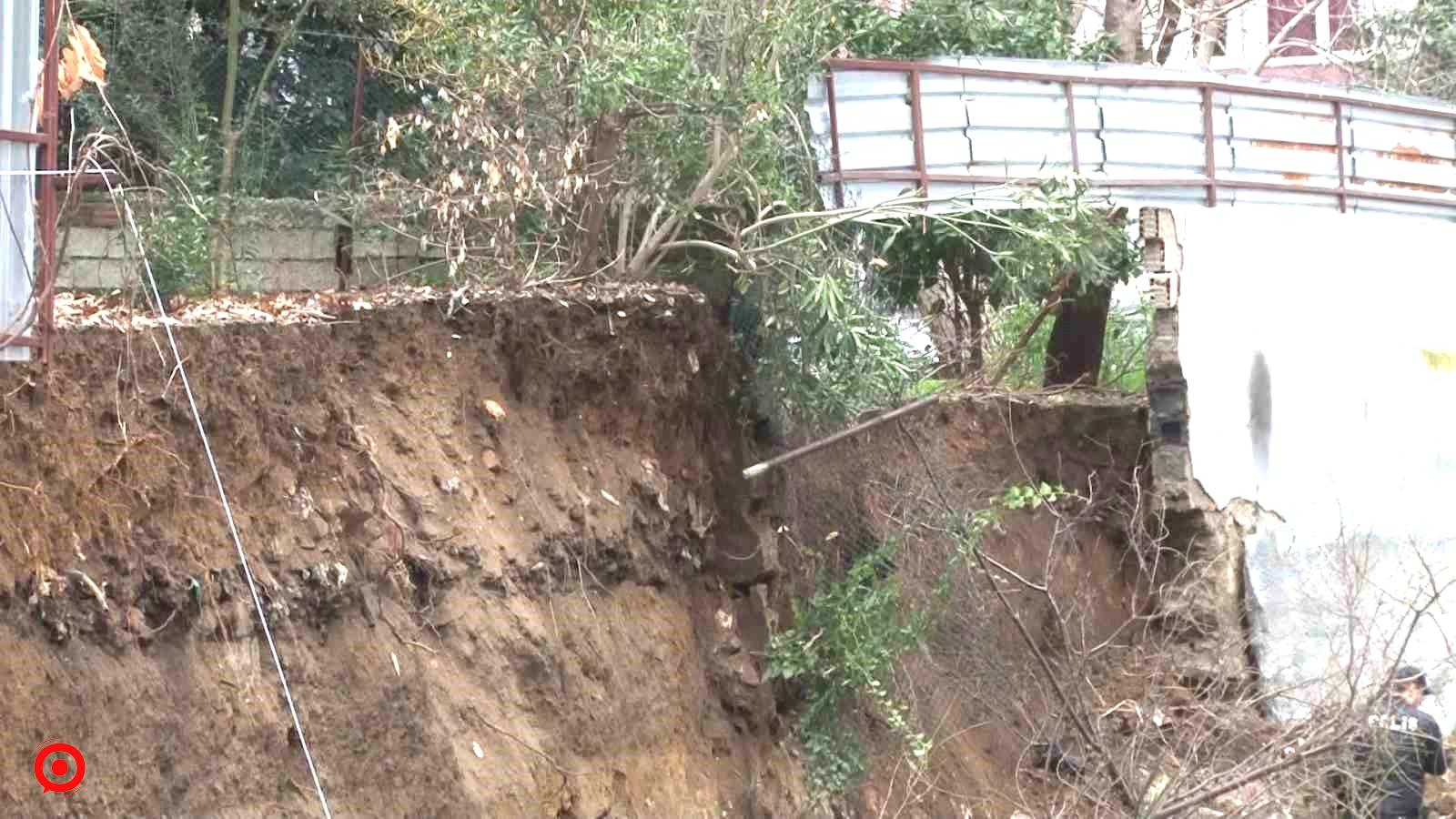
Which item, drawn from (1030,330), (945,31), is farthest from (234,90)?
(1030,330)

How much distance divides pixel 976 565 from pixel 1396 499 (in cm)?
451

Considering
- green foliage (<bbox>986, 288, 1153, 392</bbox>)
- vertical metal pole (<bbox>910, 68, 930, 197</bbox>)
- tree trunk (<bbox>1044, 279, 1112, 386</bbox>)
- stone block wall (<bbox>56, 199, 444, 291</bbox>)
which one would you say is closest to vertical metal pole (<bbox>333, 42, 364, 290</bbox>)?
stone block wall (<bbox>56, 199, 444, 291</bbox>)

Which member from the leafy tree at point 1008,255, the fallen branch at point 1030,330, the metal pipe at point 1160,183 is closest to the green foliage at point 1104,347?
the fallen branch at point 1030,330

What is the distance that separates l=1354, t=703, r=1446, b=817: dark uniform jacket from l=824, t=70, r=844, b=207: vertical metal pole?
527 centimetres

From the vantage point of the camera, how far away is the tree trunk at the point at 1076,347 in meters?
17.8


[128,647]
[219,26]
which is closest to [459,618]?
[128,647]

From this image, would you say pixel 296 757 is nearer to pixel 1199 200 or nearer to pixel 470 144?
pixel 470 144

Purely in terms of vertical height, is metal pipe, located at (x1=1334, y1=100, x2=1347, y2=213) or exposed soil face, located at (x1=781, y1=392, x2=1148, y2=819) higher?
metal pipe, located at (x1=1334, y1=100, x2=1347, y2=213)

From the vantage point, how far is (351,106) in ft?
50.2

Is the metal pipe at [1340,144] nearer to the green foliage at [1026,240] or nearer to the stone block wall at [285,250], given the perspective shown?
the green foliage at [1026,240]

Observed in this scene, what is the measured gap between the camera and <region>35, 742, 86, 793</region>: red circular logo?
7367 mm

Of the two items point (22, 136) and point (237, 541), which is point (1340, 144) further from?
point (22, 136)

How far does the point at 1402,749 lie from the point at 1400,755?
3.8 inches

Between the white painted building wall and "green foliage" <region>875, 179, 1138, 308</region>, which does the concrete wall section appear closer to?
"green foliage" <region>875, 179, 1138, 308</region>
